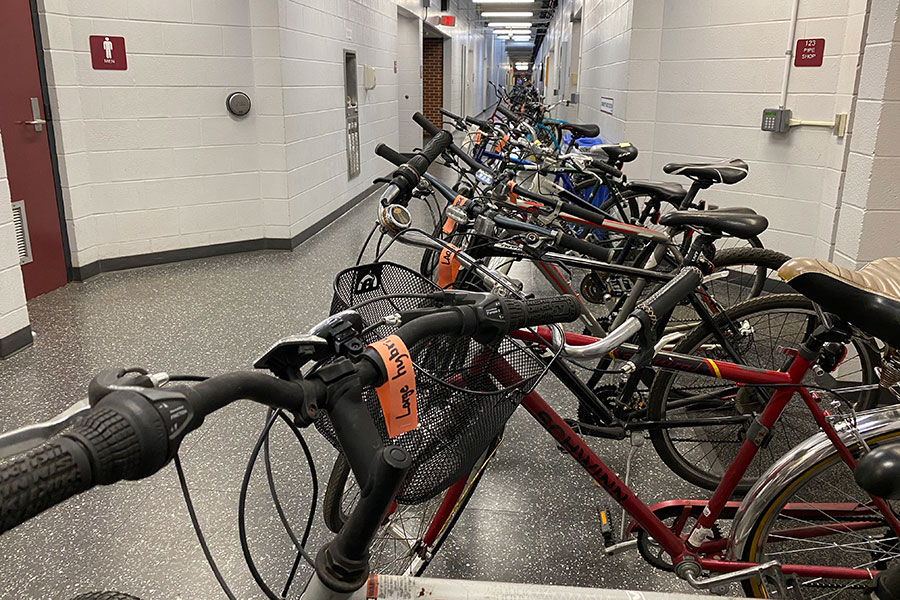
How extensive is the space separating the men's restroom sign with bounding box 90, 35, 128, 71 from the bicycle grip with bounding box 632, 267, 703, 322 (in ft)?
13.8

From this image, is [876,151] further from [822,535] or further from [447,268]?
[447,268]

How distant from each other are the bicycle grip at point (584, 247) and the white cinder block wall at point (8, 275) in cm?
264

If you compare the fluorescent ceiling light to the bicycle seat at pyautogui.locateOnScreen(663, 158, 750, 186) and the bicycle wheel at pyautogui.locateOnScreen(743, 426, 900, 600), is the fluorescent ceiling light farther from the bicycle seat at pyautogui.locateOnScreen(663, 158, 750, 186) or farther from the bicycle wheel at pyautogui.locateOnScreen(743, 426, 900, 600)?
the bicycle wheel at pyautogui.locateOnScreen(743, 426, 900, 600)

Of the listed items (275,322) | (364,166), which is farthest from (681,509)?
(364,166)

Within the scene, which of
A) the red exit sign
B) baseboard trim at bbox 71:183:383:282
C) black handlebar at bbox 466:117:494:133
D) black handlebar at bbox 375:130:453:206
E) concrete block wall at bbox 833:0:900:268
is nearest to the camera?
black handlebar at bbox 375:130:453:206

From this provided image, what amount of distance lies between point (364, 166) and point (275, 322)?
14.3 ft

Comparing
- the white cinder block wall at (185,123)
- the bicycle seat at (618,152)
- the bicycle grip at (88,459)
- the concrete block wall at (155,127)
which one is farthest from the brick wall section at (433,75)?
the bicycle grip at (88,459)

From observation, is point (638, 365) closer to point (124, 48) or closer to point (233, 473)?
point (233, 473)

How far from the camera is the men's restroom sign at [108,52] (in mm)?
4312

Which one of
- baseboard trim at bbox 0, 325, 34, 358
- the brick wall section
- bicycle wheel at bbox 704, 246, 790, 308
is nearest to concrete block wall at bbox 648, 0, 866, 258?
bicycle wheel at bbox 704, 246, 790, 308

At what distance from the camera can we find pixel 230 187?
5098mm

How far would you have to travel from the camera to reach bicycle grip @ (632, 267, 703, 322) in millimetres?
1328

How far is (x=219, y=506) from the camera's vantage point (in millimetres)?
2160

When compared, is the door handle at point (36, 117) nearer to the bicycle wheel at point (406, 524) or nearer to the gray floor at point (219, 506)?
the gray floor at point (219, 506)
